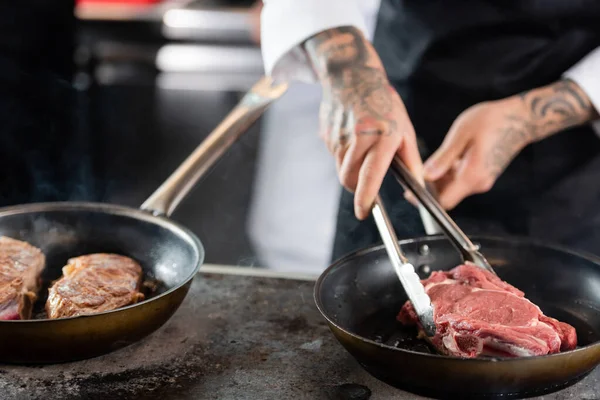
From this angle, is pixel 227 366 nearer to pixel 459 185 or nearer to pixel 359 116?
pixel 359 116

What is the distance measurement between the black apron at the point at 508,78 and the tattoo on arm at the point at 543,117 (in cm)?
13

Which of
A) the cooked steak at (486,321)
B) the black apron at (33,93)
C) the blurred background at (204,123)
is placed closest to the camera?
the cooked steak at (486,321)

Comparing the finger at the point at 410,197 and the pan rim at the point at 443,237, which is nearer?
the pan rim at the point at 443,237

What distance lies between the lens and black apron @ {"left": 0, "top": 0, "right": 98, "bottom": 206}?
3385 mm

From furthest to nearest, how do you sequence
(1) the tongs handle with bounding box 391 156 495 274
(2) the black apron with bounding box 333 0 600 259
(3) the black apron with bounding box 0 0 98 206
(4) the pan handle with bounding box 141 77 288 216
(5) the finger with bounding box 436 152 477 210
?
(3) the black apron with bounding box 0 0 98 206 < (2) the black apron with bounding box 333 0 600 259 < (5) the finger with bounding box 436 152 477 210 < (4) the pan handle with bounding box 141 77 288 216 < (1) the tongs handle with bounding box 391 156 495 274

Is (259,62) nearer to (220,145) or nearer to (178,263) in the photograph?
(220,145)

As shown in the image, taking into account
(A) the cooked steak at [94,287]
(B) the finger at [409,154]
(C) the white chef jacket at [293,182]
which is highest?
(B) the finger at [409,154]

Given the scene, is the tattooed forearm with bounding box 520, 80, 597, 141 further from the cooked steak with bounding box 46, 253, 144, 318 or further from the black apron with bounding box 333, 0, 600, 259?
the cooked steak with bounding box 46, 253, 144, 318

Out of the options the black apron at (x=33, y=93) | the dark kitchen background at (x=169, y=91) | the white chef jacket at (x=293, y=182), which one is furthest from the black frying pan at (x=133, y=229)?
the white chef jacket at (x=293, y=182)

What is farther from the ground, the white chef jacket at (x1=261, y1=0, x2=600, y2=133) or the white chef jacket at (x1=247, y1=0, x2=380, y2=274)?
the white chef jacket at (x1=261, y1=0, x2=600, y2=133)

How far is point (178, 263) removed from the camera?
6.09 ft

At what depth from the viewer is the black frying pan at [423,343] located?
1313mm

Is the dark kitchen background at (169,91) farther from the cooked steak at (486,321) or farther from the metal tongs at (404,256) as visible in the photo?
the cooked steak at (486,321)

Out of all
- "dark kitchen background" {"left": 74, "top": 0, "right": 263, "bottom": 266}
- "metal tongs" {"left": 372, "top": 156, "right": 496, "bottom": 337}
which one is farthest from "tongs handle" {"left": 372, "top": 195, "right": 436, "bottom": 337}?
"dark kitchen background" {"left": 74, "top": 0, "right": 263, "bottom": 266}
